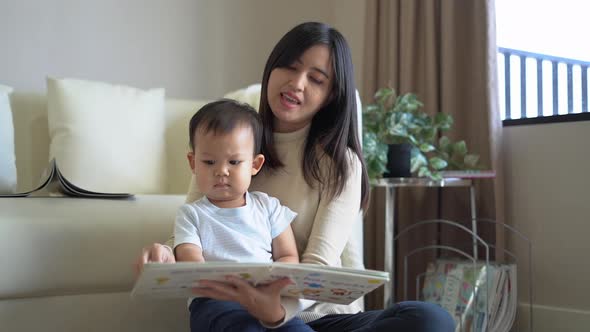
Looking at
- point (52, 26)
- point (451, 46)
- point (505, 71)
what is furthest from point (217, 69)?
point (505, 71)

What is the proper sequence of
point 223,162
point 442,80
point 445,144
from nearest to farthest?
point 223,162
point 445,144
point 442,80

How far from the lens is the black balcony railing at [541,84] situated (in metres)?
2.44

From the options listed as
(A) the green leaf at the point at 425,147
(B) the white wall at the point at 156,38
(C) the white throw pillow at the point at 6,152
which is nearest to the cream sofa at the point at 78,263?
(C) the white throw pillow at the point at 6,152

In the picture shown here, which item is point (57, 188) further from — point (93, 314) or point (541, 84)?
point (541, 84)

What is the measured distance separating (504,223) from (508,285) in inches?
11.3

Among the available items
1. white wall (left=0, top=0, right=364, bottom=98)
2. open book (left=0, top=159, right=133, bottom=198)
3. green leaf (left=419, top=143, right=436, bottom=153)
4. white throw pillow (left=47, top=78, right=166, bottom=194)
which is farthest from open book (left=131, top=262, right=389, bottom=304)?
white wall (left=0, top=0, right=364, bottom=98)

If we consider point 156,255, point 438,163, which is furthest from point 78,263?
point 438,163

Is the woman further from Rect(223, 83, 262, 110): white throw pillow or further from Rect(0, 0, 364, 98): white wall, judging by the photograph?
Rect(0, 0, 364, 98): white wall

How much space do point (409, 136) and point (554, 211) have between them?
0.60 meters

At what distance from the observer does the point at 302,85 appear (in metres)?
1.32

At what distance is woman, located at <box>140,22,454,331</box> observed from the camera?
1280 mm

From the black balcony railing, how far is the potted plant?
0.33m

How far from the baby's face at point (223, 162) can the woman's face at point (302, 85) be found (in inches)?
6.4

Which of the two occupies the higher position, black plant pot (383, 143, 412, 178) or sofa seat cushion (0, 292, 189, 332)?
black plant pot (383, 143, 412, 178)
